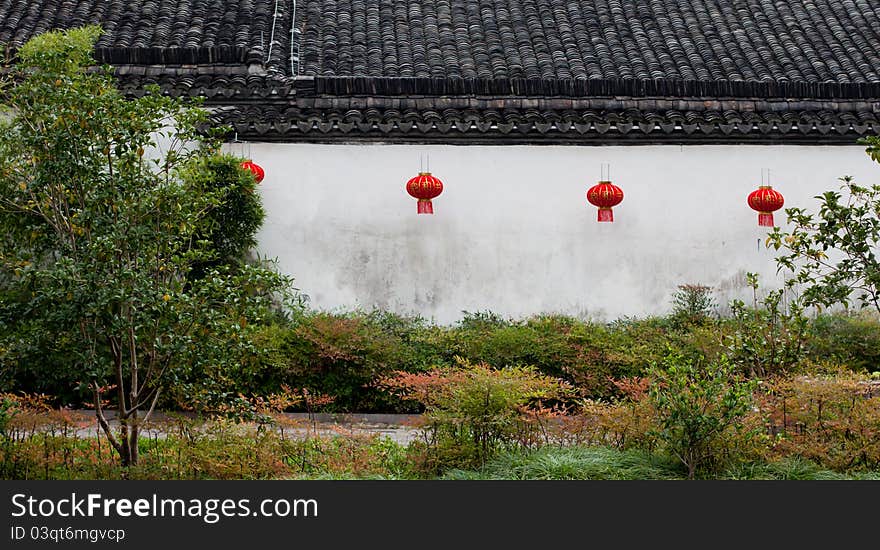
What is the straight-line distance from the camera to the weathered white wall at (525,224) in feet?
43.1

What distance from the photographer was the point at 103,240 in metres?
6.76

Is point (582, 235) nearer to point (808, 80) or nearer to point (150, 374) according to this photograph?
point (808, 80)

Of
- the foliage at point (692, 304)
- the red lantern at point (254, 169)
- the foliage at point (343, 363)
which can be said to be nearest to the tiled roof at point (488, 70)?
the red lantern at point (254, 169)

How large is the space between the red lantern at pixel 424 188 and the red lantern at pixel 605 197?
1.70 meters

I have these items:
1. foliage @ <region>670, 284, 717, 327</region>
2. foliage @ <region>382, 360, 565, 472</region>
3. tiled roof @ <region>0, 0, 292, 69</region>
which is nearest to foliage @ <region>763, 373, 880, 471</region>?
foliage @ <region>382, 360, 565, 472</region>

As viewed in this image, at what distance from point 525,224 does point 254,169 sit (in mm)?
3100

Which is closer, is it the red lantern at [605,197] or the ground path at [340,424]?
the ground path at [340,424]

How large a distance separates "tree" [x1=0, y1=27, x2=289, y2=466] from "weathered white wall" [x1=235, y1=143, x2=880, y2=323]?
565 centimetres

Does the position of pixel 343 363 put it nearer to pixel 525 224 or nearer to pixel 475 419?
pixel 475 419

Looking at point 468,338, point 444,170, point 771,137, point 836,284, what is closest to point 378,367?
point 468,338

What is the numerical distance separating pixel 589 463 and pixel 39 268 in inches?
142

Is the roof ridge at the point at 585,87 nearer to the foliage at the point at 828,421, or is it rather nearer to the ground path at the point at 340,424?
the ground path at the point at 340,424

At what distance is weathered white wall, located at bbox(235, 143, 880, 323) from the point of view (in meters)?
13.1

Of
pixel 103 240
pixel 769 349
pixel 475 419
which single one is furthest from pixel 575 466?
pixel 103 240
